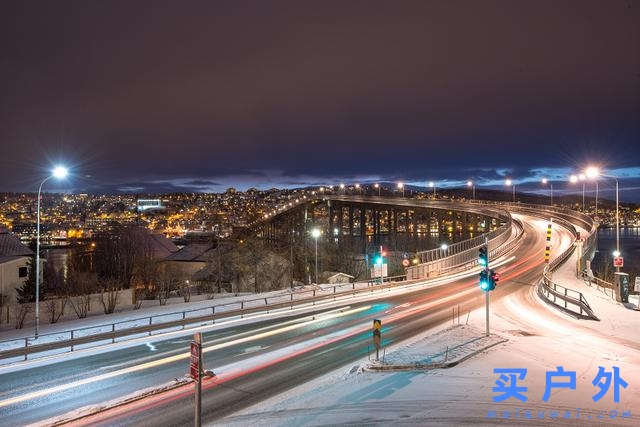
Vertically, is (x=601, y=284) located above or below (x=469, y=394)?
above

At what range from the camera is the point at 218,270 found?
54.1 metres

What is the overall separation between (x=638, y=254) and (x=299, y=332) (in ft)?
437

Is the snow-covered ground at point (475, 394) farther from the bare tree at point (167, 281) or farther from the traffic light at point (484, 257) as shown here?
the bare tree at point (167, 281)

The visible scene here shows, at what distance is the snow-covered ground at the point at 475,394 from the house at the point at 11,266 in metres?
34.2

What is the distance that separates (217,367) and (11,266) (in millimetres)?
34731

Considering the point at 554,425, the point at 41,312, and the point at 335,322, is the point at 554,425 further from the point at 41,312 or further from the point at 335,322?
the point at 41,312

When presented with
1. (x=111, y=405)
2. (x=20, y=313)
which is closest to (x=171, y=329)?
(x=111, y=405)

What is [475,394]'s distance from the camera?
12.8 meters

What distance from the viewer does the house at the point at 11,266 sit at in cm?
4119

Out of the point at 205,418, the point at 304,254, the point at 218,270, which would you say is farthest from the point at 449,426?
the point at 304,254

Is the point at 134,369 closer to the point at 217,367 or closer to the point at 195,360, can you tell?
the point at 217,367

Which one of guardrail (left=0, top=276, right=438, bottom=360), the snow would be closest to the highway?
the snow

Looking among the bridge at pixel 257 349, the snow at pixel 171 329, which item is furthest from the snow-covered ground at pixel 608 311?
the snow at pixel 171 329

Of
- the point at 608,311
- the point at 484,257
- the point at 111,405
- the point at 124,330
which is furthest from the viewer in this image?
the point at 608,311
